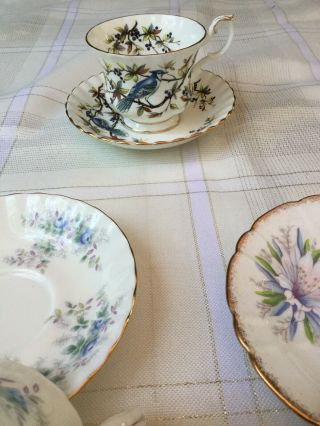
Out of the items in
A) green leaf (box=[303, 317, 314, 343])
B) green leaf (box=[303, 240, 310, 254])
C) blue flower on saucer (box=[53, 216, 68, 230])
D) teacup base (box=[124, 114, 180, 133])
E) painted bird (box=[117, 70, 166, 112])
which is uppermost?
painted bird (box=[117, 70, 166, 112])

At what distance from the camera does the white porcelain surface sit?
0.19 metres

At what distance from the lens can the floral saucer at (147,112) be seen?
49 centimetres

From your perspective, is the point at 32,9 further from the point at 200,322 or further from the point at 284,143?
the point at 200,322

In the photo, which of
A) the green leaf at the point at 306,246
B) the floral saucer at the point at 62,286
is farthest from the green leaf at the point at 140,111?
the green leaf at the point at 306,246

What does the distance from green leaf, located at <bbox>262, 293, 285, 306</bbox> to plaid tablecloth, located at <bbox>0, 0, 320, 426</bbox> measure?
0.14 feet

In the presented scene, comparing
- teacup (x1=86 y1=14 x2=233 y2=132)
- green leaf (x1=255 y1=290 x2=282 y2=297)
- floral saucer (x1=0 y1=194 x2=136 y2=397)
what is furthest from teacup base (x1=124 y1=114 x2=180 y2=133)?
green leaf (x1=255 y1=290 x2=282 y2=297)

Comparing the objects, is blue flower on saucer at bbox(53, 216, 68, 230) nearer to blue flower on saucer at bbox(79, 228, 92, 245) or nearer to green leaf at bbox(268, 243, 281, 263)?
blue flower on saucer at bbox(79, 228, 92, 245)

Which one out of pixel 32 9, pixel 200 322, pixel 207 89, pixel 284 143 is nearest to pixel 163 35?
pixel 207 89

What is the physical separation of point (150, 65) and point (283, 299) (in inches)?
12.0

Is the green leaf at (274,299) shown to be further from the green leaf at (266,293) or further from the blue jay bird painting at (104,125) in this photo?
A: the blue jay bird painting at (104,125)

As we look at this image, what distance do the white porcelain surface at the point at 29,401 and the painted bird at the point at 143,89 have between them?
14.2 inches

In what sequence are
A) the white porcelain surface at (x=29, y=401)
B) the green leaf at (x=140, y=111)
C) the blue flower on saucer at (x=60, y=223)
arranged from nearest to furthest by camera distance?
the white porcelain surface at (x=29, y=401) → the blue flower on saucer at (x=60, y=223) → the green leaf at (x=140, y=111)

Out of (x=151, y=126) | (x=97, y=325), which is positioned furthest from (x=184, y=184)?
(x=97, y=325)

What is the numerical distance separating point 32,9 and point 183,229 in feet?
2.89
